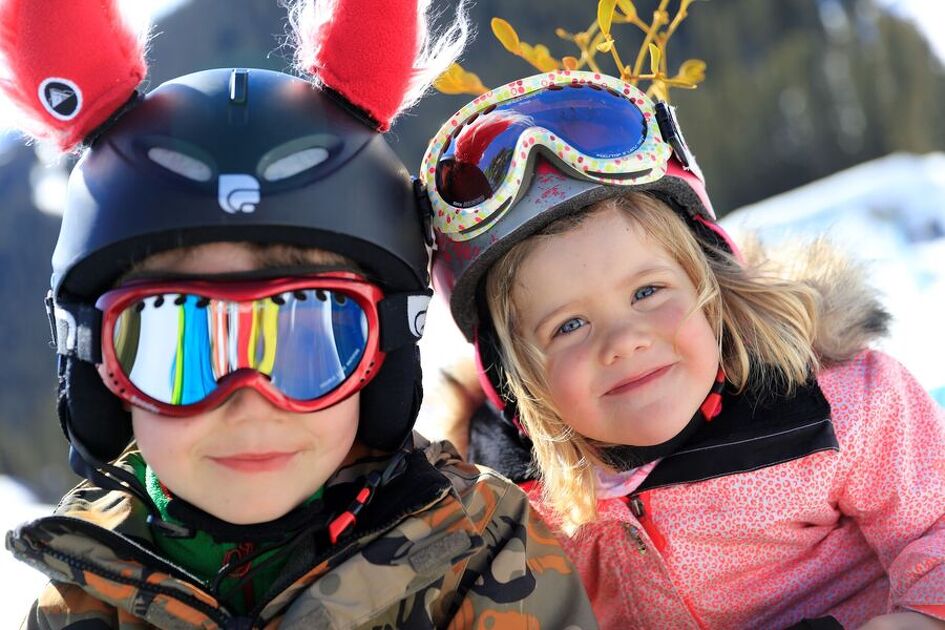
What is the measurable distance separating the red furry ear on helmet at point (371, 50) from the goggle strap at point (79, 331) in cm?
61

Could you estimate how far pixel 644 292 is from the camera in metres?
2.11

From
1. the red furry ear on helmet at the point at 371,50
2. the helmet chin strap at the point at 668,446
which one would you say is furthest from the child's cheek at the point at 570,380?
the red furry ear on helmet at the point at 371,50

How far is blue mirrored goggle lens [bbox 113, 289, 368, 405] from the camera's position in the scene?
1.64m

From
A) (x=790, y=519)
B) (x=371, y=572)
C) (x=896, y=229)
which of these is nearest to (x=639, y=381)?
(x=790, y=519)

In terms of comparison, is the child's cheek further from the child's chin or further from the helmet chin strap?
the child's chin

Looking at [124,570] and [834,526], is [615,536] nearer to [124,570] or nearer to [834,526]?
[834,526]

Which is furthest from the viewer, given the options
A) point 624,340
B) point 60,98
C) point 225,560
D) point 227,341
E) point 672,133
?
point 672,133

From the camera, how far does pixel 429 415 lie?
2.63 meters

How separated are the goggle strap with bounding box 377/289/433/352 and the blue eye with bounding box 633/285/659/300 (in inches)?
18.9

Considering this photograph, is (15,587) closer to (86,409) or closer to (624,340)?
(86,409)

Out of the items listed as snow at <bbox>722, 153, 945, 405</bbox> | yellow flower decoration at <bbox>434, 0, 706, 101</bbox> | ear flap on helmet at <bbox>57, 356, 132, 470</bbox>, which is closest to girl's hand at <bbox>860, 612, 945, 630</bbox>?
snow at <bbox>722, 153, 945, 405</bbox>

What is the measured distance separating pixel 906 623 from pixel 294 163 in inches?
A: 57.6

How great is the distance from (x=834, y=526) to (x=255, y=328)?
4.50 ft

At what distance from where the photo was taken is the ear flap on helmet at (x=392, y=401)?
189 centimetres
